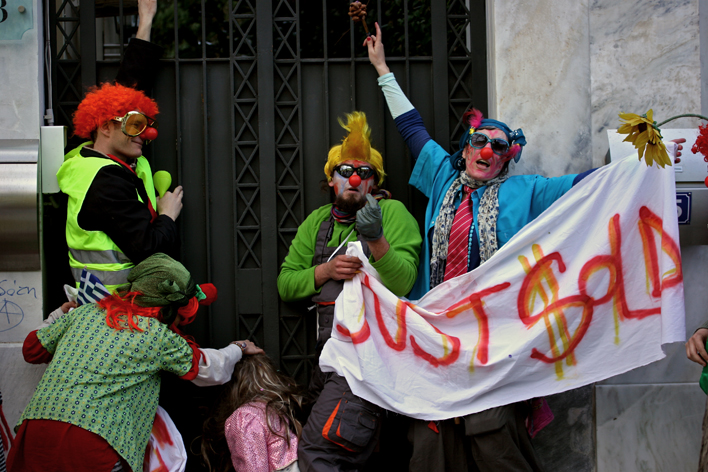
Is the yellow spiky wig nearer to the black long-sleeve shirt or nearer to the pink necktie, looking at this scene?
the pink necktie

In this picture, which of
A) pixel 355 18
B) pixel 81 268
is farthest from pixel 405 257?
pixel 81 268

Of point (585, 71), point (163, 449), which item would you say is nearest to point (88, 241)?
point (163, 449)

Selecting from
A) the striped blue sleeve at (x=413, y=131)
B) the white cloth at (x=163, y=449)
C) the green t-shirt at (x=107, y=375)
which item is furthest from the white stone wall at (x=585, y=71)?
the white cloth at (x=163, y=449)

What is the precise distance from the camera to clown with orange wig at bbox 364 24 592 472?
3262mm

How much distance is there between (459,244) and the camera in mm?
3627

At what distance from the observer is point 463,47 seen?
14.3ft

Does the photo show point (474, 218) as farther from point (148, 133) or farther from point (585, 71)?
point (148, 133)

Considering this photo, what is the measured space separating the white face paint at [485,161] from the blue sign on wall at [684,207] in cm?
110

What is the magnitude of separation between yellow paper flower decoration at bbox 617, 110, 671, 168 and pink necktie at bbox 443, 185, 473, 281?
3.19 feet

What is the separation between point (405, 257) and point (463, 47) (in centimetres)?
170

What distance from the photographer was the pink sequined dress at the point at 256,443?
3.31 m

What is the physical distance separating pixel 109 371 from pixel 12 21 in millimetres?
2481

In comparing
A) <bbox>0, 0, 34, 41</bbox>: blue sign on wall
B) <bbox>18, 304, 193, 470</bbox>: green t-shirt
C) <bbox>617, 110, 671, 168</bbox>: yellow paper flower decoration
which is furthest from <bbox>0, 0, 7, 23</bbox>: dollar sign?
<bbox>617, 110, 671, 168</bbox>: yellow paper flower decoration

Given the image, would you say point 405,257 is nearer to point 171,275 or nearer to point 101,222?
point 171,275
